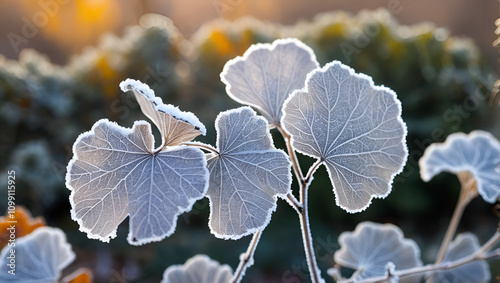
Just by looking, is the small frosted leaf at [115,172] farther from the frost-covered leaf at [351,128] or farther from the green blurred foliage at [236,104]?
the green blurred foliage at [236,104]

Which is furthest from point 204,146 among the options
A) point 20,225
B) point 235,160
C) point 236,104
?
point 236,104

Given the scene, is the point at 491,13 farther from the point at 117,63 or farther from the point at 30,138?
the point at 30,138

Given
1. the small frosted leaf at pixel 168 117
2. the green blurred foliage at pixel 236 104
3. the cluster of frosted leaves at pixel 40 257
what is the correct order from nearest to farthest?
1. the small frosted leaf at pixel 168 117
2. the cluster of frosted leaves at pixel 40 257
3. the green blurred foliage at pixel 236 104

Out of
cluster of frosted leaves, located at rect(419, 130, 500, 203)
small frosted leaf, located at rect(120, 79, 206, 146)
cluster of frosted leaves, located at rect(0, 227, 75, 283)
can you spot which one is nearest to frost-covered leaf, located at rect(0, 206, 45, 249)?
cluster of frosted leaves, located at rect(0, 227, 75, 283)

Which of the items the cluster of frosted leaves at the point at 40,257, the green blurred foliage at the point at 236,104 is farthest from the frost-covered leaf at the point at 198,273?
the green blurred foliage at the point at 236,104

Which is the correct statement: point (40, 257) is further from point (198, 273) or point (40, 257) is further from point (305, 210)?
point (305, 210)

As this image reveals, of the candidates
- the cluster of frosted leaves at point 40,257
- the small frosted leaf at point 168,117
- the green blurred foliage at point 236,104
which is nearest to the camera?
the small frosted leaf at point 168,117
